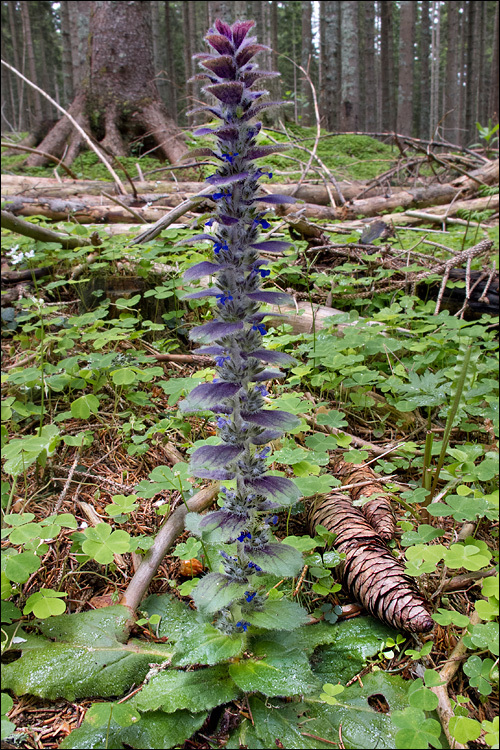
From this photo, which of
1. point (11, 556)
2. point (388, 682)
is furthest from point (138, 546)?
point (388, 682)

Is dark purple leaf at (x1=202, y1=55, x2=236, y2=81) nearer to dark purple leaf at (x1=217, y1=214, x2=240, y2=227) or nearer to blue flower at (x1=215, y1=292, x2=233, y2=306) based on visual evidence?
dark purple leaf at (x1=217, y1=214, x2=240, y2=227)

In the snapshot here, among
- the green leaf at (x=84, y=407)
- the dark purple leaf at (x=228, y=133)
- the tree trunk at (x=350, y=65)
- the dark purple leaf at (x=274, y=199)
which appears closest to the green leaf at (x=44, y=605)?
the green leaf at (x=84, y=407)

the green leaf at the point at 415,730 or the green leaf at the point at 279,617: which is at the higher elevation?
the green leaf at the point at 279,617

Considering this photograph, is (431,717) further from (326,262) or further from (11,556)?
(326,262)

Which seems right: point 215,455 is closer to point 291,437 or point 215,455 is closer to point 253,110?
point 253,110

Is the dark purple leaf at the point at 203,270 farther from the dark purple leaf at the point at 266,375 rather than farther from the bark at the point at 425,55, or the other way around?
the bark at the point at 425,55

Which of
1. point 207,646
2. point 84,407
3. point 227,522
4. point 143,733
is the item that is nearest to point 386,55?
point 84,407
